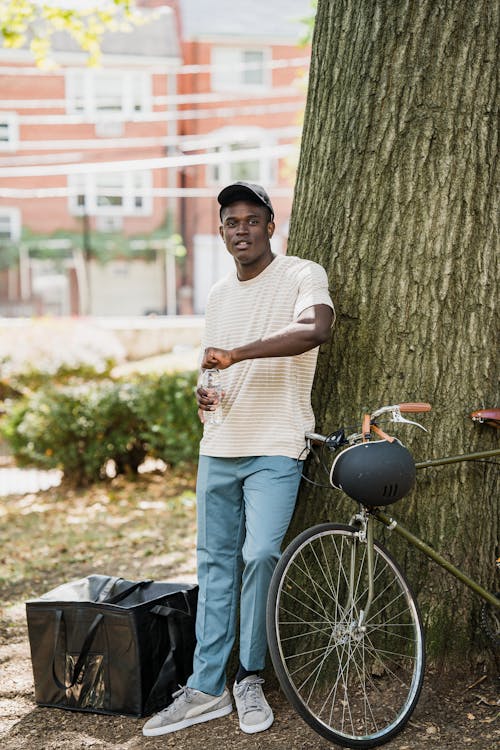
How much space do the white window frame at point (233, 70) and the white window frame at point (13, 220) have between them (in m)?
7.98

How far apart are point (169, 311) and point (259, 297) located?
1064 inches

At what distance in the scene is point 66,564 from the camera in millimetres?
6777

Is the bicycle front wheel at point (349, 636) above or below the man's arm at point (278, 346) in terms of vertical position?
below

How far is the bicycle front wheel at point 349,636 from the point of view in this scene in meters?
3.62

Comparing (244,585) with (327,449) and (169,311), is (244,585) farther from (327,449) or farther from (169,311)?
(169,311)

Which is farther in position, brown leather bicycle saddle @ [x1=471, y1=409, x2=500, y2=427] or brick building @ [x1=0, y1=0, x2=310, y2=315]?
brick building @ [x1=0, y1=0, x2=310, y2=315]

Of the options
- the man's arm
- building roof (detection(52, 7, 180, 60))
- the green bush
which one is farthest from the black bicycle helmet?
building roof (detection(52, 7, 180, 60))

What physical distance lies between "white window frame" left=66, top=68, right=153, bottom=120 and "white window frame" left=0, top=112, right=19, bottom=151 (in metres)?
1.90

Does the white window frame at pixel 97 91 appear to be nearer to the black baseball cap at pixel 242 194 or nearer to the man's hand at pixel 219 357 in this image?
the black baseball cap at pixel 242 194

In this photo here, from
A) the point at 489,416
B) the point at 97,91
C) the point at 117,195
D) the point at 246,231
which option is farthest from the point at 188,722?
the point at 97,91

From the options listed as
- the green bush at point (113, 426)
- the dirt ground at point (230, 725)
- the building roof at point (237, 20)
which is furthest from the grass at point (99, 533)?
the building roof at point (237, 20)

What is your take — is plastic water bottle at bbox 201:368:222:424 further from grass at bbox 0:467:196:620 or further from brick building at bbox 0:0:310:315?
brick building at bbox 0:0:310:315

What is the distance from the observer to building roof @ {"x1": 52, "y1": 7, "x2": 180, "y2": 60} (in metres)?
30.7

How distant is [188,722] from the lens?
3.71 m
